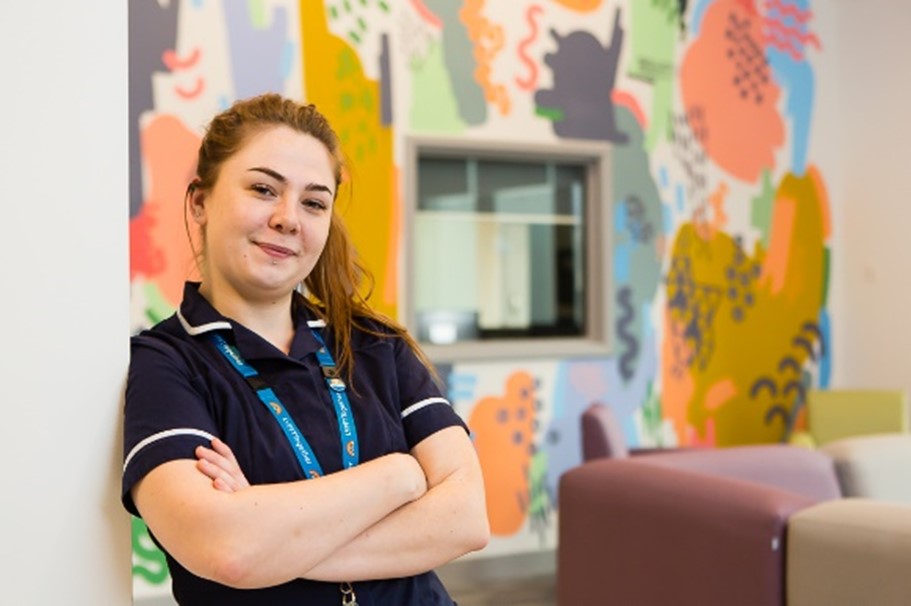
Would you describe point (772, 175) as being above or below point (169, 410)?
above

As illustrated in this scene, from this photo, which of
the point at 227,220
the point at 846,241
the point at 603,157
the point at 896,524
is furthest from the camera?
the point at 846,241

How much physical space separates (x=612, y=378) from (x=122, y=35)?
5.06m

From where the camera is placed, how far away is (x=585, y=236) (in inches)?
254

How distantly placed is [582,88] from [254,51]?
1920 mm

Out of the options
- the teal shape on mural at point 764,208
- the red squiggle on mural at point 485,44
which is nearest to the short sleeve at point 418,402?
the red squiggle on mural at point 485,44

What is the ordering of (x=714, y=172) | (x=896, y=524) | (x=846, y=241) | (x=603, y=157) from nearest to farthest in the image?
(x=896, y=524), (x=603, y=157), (x=714, y=172), (x=846, y=241)

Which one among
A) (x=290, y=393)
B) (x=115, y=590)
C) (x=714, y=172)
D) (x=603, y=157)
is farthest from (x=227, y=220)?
(x=714, y=172)

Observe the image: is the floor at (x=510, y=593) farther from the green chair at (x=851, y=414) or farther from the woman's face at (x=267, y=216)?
the woman's face at (x=267, y=216)

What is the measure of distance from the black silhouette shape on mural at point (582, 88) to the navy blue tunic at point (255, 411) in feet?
14.7

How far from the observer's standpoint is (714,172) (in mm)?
6848

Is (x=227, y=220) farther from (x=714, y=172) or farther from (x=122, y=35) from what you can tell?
(x=714, y=172)

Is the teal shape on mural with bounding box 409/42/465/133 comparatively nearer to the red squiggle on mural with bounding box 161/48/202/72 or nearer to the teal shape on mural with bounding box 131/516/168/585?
the red squiggle on mural with bounding box 161/48/202/72

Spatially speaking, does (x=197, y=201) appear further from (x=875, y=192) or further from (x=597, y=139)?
(x=875, y=192)

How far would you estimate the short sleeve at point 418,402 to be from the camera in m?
1.89
